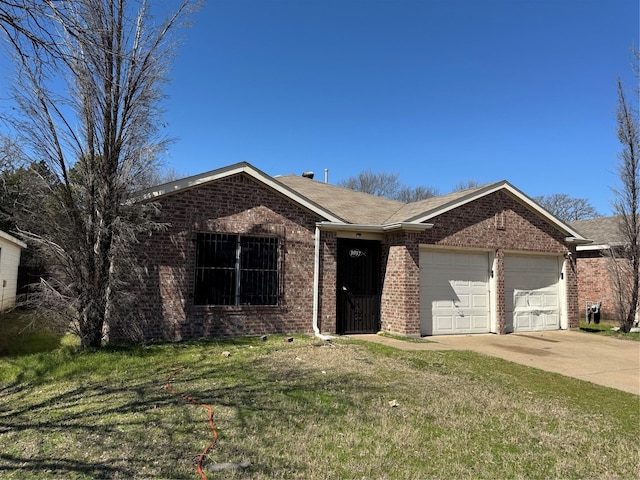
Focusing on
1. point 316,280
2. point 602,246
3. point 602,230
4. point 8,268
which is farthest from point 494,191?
point 8,268

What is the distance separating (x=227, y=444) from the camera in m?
3.90

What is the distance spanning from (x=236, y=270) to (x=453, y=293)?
607 centimetres

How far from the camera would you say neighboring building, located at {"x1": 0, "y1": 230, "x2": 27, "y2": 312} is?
48.9ft

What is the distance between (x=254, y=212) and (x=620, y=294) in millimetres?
12140

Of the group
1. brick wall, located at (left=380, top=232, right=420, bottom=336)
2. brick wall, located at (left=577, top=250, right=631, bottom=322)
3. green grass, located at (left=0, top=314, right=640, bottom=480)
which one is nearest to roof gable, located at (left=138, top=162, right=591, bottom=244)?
brick wall, located at (left=380, top=232, right=420, bottom=336)

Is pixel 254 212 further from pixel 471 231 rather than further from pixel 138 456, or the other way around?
pixel 138 456

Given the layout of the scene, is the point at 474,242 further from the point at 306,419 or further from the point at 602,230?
the point at 602,230

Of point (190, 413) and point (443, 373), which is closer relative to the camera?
point (190, 413)

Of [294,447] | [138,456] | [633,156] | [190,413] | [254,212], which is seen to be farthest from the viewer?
[633,156]

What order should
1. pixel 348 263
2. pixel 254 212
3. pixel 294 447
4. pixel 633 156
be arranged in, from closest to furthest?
pixel 294 447
pixel 254 212
pixel 348 263
pixel 633 156

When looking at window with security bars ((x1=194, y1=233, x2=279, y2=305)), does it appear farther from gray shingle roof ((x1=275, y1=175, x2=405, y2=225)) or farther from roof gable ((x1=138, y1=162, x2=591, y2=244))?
gray shingle roof ((x1=275, y1=175, x2=405, y2=225))

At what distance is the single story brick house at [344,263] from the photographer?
942 centimetres

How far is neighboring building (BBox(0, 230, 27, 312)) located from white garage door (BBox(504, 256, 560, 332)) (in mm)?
15805

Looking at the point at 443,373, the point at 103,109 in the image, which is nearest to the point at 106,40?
the point at 103,109
